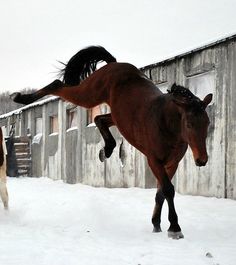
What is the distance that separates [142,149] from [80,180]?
10294 millimetres

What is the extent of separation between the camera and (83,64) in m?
6.30

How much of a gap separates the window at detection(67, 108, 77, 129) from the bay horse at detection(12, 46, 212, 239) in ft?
32.3

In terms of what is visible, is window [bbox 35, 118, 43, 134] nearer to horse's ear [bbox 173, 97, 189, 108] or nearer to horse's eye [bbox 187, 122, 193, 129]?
horse's ear [bbox 173, 97, 189, 108]

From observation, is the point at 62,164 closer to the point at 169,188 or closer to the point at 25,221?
the point at 25,221

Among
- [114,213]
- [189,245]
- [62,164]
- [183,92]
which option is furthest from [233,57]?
[62,164]

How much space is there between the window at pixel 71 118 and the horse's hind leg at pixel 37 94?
9.95 m

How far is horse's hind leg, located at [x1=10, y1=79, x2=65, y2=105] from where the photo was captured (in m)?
5.96

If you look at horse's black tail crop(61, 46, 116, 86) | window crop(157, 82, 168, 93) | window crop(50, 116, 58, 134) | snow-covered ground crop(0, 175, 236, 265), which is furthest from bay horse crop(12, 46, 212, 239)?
window crop(50, 116, 58, 134)

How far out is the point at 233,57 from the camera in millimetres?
8883

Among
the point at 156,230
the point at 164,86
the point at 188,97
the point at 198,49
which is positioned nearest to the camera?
the point at 188,97

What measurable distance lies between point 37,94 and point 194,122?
2511 millimetres

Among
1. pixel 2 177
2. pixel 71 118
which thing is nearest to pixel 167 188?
pixel 2 177

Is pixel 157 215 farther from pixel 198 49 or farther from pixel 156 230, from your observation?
pixel 198 49

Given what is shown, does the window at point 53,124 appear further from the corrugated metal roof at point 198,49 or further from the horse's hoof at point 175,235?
the horse's hoof at point 175,235
